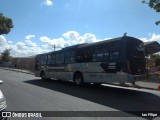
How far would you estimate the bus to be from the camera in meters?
13.9

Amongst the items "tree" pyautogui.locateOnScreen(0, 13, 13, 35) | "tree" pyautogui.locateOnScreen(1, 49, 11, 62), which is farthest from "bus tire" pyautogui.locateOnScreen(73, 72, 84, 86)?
"tree" pyautogui.locateOnScreen(1, 49, 11, 62)

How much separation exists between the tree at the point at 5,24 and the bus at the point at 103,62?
28.5 meters

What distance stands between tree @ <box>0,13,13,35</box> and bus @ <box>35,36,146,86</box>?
1123 inches

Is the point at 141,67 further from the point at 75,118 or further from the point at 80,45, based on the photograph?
the point at 75,118

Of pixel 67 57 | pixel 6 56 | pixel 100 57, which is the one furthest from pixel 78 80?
pixel 6 56

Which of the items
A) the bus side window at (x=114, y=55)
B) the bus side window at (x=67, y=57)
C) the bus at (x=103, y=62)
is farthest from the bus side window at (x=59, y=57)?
the bus side window at (x=114, y=55)

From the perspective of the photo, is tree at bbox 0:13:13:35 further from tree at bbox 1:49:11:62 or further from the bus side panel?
tree at bbox 1:49:11:62

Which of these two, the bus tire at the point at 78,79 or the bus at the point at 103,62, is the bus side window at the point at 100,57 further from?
the bus tire at the point at 78,79

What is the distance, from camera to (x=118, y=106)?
9.74 m

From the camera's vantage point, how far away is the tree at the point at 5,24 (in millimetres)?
46469

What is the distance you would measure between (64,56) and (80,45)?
6.86ft

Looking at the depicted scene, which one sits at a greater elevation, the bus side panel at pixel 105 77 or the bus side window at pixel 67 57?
the bus side window at pixel 67 57

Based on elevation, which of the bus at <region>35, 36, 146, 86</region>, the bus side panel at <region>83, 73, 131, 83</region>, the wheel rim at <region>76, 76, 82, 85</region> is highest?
the bus at <region>35, 36, 146, 86</region>

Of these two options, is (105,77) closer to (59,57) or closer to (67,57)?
(67,57)
